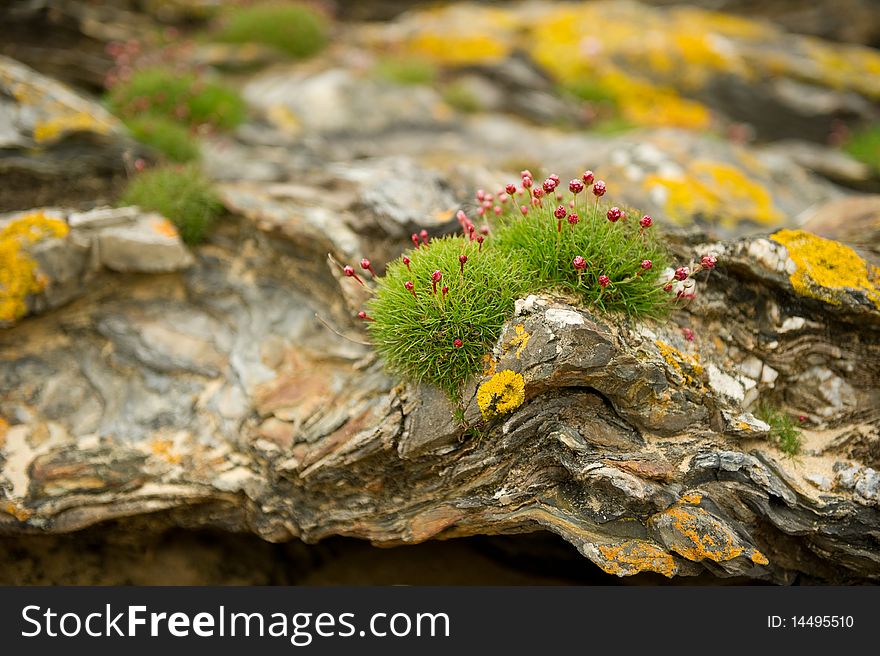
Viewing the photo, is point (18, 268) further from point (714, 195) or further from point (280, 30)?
point (714, 195)

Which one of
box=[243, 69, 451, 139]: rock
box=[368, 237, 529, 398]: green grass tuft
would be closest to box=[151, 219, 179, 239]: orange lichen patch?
box=[368, 237, 529, 398]: green grass tuft

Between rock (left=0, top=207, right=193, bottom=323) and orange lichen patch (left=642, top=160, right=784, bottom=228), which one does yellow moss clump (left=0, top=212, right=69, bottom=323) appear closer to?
rock (left=0, top=207, right=193, bottom=323)

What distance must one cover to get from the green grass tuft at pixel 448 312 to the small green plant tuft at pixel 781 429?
8.30 feet

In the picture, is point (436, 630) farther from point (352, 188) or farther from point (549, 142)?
point (549, 142)

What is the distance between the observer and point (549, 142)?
34.3ft

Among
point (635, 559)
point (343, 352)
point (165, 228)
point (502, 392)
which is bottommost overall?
point (635, 559)

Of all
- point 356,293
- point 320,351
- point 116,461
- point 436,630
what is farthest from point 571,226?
point 116,461

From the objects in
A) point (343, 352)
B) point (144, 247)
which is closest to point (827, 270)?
point (343, 352)

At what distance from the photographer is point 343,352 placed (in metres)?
6.97

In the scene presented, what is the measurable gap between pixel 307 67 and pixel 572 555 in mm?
9147

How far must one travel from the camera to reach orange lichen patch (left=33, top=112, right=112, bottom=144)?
7.95 m

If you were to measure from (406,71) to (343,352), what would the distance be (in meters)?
6.49

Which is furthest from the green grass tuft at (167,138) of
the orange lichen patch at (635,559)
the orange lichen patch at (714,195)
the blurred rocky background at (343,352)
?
the orange lichen patch at (635,559)

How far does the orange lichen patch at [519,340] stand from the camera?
17.8 feet
